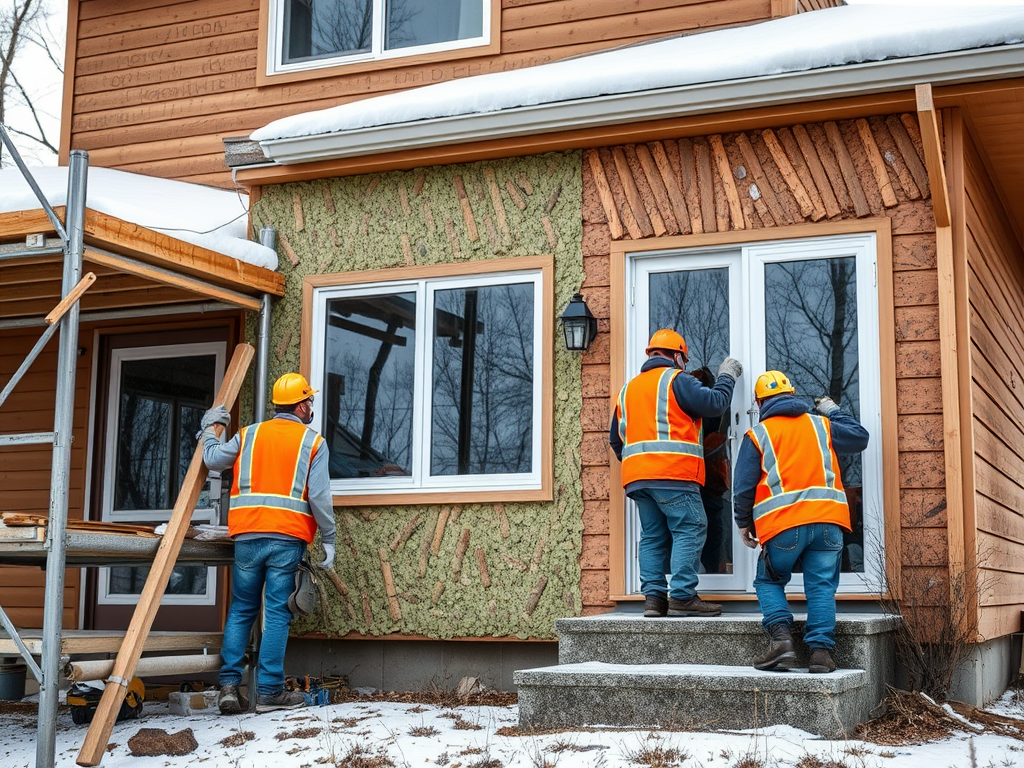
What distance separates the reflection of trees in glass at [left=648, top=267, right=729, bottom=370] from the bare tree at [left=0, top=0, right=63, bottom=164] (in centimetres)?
1554

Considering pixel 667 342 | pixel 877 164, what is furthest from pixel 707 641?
pixel 877 164

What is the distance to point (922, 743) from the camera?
5.45 m

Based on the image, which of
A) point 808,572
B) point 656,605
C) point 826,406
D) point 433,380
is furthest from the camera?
point 433,380

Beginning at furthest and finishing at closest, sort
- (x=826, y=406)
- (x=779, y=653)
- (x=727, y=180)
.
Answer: (x=727, y=180) < (x=826, y=406) < (x=779, y=653)

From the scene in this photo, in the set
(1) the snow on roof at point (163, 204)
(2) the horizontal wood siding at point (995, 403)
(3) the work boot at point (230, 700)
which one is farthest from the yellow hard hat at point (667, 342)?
(3) the work boot at point (230, 700)

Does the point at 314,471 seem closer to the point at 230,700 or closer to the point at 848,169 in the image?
the point at 230,700

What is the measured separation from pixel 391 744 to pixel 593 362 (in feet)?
9.46

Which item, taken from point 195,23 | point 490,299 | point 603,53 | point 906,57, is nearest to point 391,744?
point 490,299

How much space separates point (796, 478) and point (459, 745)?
2.15 m

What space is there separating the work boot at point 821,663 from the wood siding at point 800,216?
1029mm

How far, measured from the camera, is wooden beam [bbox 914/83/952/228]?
253 inches

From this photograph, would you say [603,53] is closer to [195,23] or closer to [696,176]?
[696,176]

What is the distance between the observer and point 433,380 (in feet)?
26.3

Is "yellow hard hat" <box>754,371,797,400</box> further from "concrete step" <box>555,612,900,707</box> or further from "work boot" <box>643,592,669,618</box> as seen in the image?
"work boot" <box>643,592,669,618</box>
